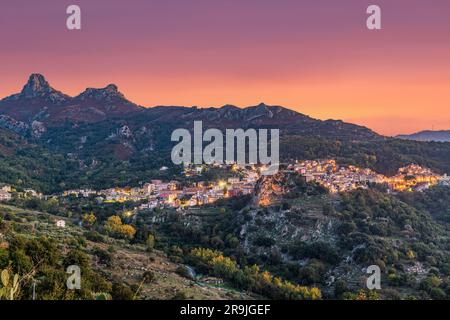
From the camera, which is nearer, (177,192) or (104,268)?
(104,268)

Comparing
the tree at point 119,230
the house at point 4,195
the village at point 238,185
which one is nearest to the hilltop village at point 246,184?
the village at point 238,185

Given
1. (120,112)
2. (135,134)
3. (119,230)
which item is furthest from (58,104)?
(119,230)

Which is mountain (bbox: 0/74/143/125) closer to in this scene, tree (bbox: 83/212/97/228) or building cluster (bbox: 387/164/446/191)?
tree (bbox: 83/212/97/228)

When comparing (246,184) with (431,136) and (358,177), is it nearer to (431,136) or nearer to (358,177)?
(358,177)

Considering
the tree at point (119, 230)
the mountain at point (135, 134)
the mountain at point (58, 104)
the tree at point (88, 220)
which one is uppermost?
the mountain at point (58, 104)

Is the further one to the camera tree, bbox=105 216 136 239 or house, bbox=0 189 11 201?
house, bbox=0 189 11 201

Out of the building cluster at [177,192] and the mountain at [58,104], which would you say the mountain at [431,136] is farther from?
the mountain at [58,104]

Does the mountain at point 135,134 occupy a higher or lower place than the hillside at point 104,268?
higher

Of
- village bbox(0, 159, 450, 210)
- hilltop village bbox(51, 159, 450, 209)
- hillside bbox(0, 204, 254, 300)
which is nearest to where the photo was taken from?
hillside bbox(0, 204, 254, 300)

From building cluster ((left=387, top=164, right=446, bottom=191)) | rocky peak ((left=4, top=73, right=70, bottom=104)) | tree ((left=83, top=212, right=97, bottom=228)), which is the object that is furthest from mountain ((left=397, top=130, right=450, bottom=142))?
rocky peak ((left=4, top=73, right=70, bottom=104))

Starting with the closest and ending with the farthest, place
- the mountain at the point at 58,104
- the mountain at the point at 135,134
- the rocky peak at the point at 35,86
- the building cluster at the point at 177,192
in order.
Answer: the building cluster at the point at 177,192, the mountain at the point at 135,134, the mountain at the point at 58,104, the rocky peak at the point at 35,86

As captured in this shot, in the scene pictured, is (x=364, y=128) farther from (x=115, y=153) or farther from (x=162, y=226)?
(x=162, y=226)

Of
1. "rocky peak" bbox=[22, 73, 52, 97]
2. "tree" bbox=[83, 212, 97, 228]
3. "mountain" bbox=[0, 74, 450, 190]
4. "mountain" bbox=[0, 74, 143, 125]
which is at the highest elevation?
"rocky peak" bbox=[22, 73, 52, 97]

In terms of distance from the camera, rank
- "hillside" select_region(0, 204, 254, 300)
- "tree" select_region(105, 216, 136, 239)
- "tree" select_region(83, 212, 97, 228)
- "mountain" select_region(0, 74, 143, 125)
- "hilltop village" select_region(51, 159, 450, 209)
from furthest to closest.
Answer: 1. "mountain" select_region(0, 74, 143, 125)
2. "hilltop village" select_region(51, 159, 450, 209)
3. "tree" select_region(83, 212, 97, 228)
4. "tree" select_region(105, 216, 136, 239)
5. "hillside" select_region(0, 204, 254, 300)
